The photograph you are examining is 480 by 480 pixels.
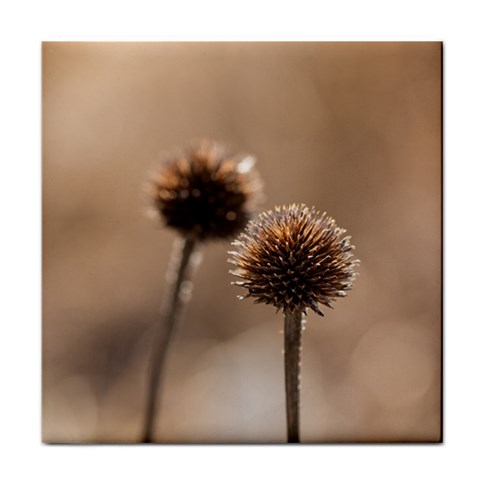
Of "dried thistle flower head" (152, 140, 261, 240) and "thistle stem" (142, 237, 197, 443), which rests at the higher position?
"dried thistle flower head" (152, 140, 261, 240)

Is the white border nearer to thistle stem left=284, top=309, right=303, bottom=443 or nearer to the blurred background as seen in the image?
the blurred background

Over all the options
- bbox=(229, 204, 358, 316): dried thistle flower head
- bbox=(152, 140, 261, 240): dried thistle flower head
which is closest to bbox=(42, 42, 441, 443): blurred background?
bbox=(152, 140, 261, 240): dried thistle flower head

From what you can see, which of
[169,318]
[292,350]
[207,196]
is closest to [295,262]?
[292,350]

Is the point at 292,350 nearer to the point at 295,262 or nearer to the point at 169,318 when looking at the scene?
the point at 295,262
